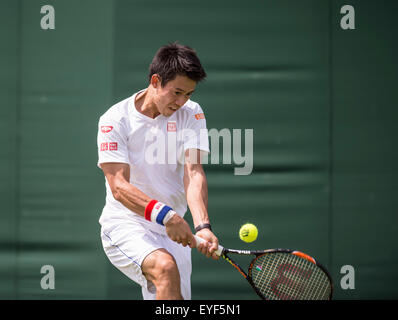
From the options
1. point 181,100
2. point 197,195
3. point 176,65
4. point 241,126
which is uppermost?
point 176,65

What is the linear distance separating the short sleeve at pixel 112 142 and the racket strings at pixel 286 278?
859 mm

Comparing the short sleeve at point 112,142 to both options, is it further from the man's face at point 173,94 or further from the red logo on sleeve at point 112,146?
the man's face at point 173,94

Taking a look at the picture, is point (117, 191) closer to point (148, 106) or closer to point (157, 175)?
point (157, 175)

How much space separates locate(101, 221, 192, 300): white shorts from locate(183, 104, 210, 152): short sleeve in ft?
1.67

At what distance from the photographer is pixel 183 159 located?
9.92 ft

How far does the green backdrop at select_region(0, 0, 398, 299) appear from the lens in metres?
4.06

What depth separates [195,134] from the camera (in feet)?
9.77

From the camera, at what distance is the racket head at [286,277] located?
265 cm

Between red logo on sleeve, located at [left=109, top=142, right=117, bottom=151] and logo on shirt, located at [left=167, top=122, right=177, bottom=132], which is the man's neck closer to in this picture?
logo on shirt, located at [left=167, top=122, right=177, bottom=132]

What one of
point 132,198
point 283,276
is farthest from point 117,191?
point 283,276

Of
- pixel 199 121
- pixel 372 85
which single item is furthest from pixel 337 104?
pixel 199 121

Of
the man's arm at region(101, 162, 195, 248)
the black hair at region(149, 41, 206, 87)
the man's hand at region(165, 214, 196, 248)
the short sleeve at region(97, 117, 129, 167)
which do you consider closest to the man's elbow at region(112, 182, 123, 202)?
the man's arm at region(101, 162, 195, 248)

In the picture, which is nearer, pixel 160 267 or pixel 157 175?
pixel 160 267

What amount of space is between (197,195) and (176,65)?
671 millimetres
